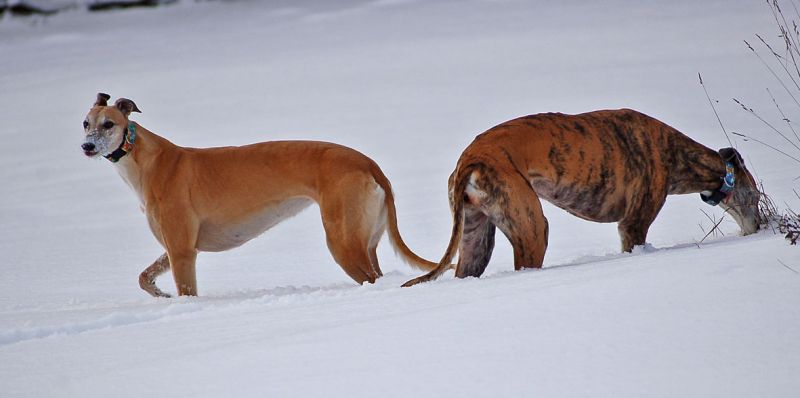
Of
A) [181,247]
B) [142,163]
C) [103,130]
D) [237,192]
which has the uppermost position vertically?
[103,130]

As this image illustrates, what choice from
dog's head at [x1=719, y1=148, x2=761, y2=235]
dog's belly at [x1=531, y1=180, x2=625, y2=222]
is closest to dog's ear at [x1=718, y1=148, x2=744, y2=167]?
dog's head at [x1=719, y1=148, x2=761, y2=235]

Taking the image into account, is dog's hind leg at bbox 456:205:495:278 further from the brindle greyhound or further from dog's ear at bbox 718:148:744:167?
dog's ear at bbox 718:148:744:167

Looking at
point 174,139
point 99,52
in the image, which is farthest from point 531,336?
point 99,52

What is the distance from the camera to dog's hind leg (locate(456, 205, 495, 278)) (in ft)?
15.2

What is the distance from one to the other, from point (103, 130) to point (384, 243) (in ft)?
9.69

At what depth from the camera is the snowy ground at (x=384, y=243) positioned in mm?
2650

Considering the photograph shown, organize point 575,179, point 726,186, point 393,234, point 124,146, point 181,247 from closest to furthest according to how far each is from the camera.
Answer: point 575,179 < point 726,186 < point 393,234 < point 181,247 < point 124,146

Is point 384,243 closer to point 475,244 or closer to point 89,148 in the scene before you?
point 89,148

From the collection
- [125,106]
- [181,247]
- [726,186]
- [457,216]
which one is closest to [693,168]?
[726,186]

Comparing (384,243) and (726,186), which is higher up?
(384,243)

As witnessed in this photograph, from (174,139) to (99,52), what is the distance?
793 cm

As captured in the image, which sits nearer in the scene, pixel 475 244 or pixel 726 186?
pixel 475 244

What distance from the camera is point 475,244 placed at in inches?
185

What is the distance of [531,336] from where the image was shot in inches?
110
